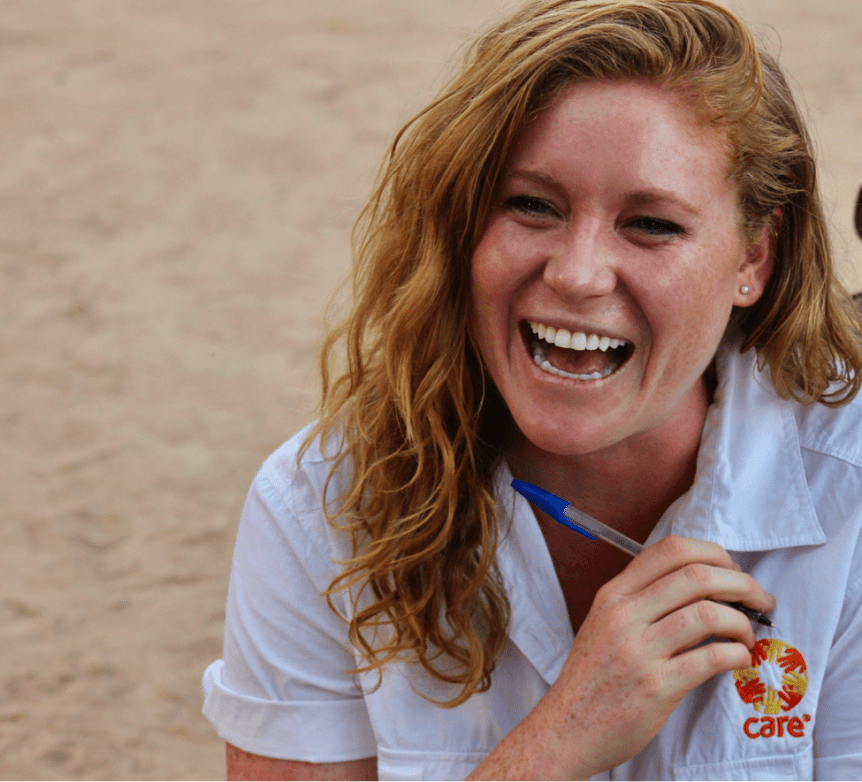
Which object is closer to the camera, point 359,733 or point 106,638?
point 359,733

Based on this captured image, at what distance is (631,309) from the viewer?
170cm

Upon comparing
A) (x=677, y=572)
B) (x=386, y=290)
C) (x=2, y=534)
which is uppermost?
(x=386, y=290)

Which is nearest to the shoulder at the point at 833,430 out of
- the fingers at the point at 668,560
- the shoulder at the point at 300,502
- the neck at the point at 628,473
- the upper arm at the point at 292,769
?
the neck at the point at 628,473

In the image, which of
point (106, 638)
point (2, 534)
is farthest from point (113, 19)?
point (106, 638)

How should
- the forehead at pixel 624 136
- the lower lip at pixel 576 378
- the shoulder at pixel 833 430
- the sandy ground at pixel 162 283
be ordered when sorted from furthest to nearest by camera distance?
the sandy ground at pixel 162 283
the shoulder at pixel 833 430
the lower lip at pixel 576 378
the forehead at pixel 624 136

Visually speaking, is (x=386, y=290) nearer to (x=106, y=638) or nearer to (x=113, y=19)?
(x=106, y=638)

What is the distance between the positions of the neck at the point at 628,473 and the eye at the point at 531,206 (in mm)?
463

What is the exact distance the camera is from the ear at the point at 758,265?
1837 millimetres

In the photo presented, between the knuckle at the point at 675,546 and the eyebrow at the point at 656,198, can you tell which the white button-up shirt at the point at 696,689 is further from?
the eyebrow at the point at 656,198

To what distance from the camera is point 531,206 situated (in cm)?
171

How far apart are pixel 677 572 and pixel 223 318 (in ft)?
11.9

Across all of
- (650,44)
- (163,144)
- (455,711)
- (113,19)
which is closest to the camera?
(650,44)

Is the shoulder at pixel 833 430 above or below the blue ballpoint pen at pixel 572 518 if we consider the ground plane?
above

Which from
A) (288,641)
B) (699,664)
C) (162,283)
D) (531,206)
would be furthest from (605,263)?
(162,283)
